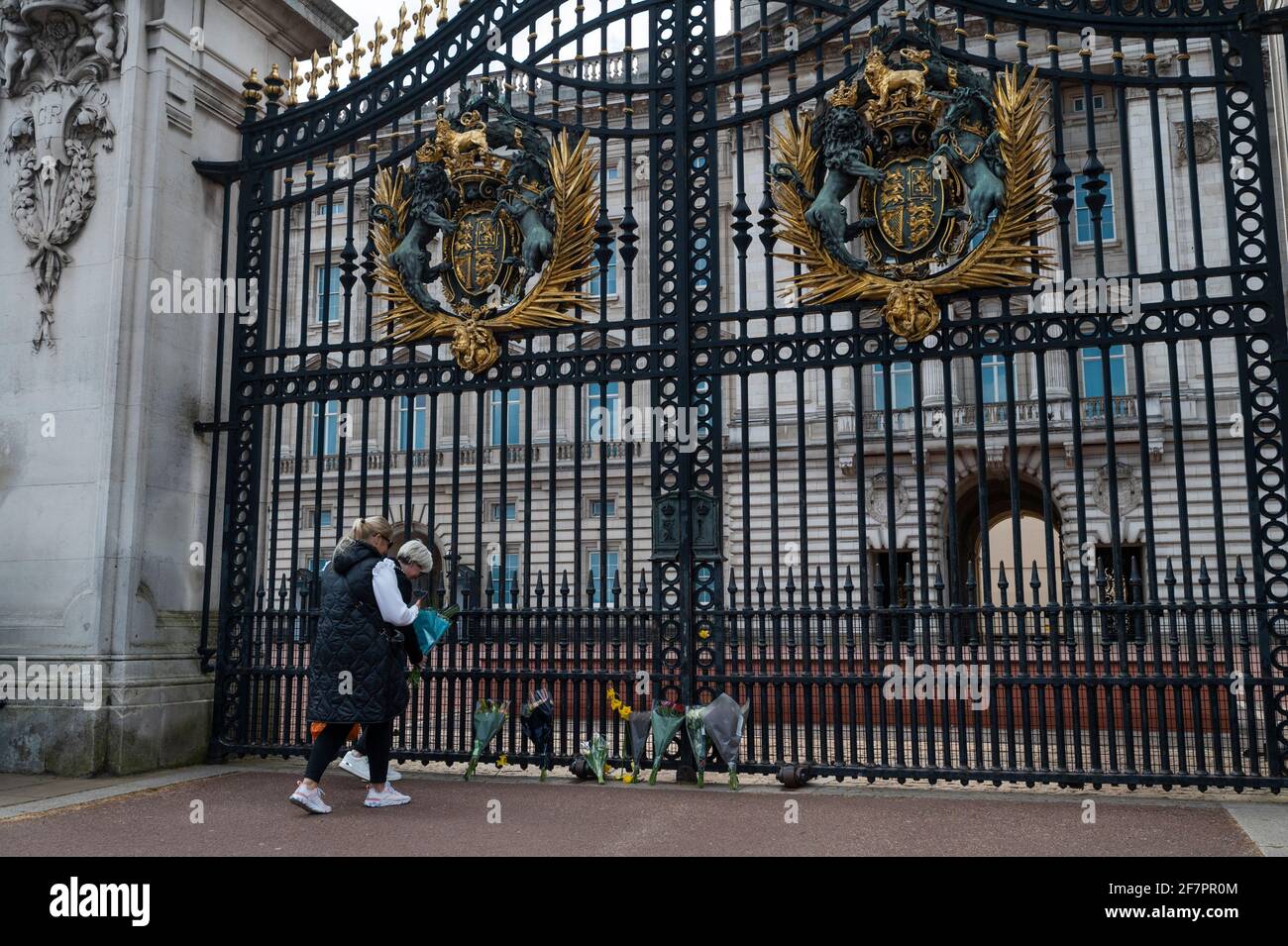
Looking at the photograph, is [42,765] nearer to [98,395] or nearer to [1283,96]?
[98,395]

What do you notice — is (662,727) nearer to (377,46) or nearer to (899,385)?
(377,46)

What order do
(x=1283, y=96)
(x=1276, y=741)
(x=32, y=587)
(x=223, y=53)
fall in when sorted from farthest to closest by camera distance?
(x=223, y=53) < (x=32, y=587) < (x=1283, y=96) < (x=1276, y=741)

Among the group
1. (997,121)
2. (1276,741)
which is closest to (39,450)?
(997,121)

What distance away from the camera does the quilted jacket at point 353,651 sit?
7.02m

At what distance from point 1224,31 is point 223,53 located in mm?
8314

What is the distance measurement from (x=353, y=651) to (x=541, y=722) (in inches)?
79.2

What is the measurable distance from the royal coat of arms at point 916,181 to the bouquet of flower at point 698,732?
315 cm

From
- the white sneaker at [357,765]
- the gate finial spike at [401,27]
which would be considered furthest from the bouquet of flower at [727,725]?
the gate finial spike at [401,27]

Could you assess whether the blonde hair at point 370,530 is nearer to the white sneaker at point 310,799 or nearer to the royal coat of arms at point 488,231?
the white sneaker at point 310,799

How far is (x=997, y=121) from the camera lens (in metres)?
8.18

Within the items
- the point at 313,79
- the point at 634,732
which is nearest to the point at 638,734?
the point at 634,732

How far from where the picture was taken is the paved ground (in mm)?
6203

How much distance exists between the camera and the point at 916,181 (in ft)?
27.5

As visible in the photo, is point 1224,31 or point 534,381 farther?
point 534,381
